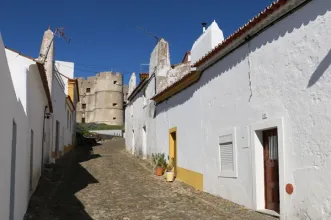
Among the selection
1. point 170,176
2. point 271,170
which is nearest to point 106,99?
point 170,176

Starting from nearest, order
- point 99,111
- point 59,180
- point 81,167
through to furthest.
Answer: point 59,180
point 81,167
point 99,111

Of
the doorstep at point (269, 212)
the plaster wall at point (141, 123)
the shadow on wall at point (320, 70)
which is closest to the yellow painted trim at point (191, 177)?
the doorstep at point (269, 212)

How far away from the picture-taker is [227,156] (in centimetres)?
992

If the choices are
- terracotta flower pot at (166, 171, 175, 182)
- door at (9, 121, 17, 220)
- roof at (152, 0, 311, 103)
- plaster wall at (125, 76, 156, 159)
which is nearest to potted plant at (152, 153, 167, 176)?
terracotta flower pot at (166, 171, 175, 182)

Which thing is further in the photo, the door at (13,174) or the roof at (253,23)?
the roof at (253,23)

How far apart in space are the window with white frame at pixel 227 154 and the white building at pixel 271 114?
24 mm

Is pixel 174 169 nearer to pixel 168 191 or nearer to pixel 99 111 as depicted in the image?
pixel 168 191

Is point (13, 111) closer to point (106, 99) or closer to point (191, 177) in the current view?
point (191, 177)

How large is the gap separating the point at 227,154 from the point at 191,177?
294cm

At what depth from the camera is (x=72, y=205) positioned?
9781 millimetres

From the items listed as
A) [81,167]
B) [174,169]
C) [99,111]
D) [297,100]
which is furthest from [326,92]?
[99,111]

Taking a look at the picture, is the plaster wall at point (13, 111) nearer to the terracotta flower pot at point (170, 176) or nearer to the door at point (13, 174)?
the door at point (13, 174)

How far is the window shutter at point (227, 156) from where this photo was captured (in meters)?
9.71

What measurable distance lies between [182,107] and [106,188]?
12.9 feet
